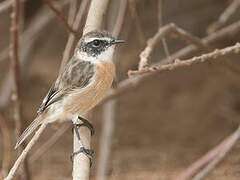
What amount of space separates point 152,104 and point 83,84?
3.92 meters

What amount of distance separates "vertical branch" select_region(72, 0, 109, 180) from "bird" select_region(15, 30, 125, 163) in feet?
0.27

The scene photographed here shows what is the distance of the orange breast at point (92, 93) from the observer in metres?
3.30

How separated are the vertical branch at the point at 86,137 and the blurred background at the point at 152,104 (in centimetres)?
228

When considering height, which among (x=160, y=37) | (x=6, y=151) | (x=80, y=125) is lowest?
(x=80, y=125)

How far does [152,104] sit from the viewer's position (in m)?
7.21

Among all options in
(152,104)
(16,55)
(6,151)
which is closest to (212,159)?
(16,55)

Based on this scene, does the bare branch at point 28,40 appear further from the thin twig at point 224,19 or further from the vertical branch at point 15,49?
the thin twig at point 224,19

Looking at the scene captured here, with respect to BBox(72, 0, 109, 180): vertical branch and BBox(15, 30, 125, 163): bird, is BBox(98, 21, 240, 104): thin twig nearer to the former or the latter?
BBox(15, 30, 125, 163): bird

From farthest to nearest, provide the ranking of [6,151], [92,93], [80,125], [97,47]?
[6,151] < [97,47] < [92,93] < [80,125]

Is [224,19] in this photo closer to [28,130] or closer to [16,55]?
[16,55]

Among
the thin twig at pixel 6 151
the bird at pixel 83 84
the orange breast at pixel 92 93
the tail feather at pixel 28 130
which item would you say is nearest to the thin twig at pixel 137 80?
the thin twig at pixel 6 151

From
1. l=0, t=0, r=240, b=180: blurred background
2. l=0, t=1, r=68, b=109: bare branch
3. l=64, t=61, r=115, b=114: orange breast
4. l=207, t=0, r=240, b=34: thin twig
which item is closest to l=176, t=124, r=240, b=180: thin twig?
l=207, t=0, r=240, b=34: thin twig

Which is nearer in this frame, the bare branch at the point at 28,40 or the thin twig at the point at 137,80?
the thin twig at the point at 137,80

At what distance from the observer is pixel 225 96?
6.98 m
